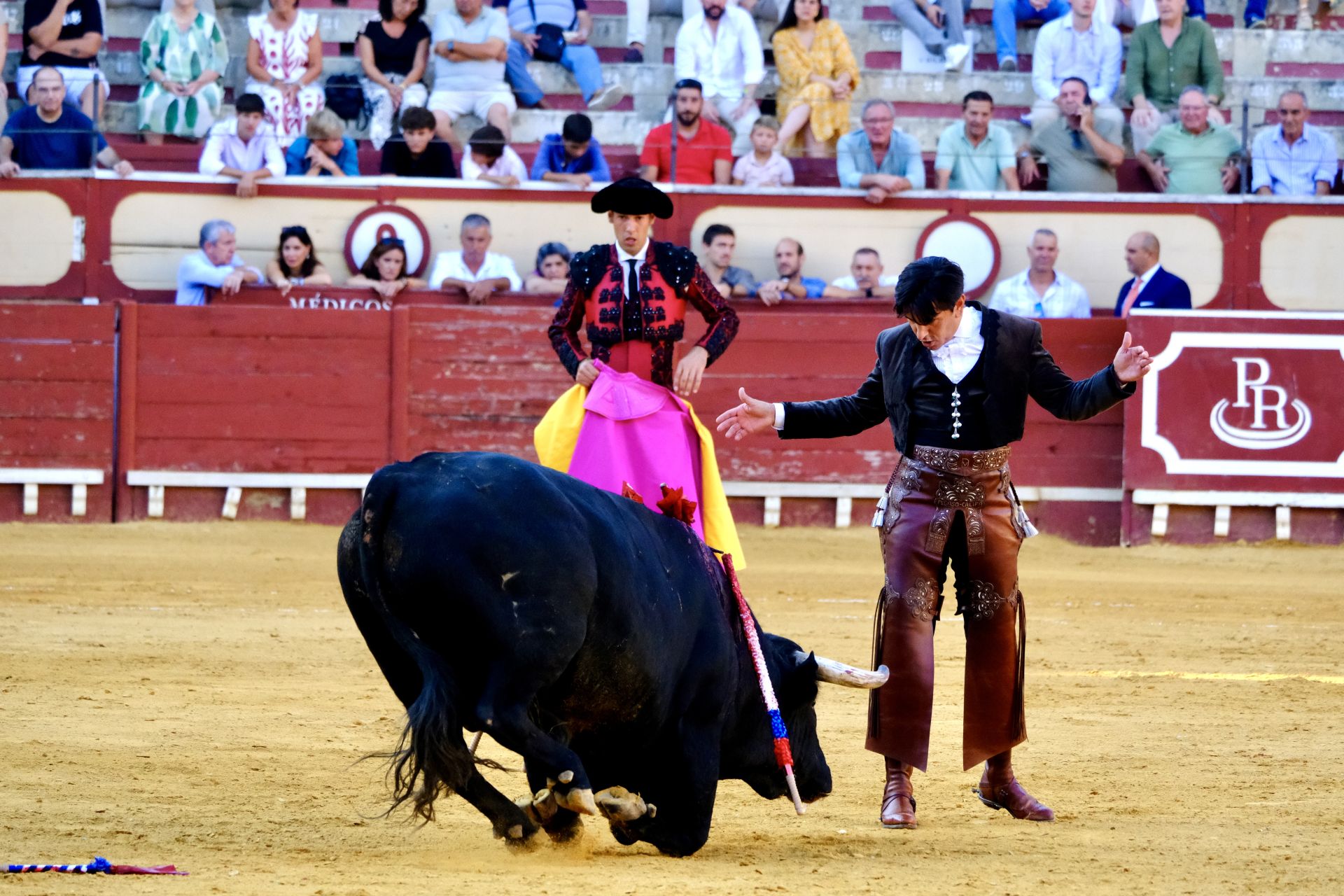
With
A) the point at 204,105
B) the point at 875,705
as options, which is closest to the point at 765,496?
the point at 204,105

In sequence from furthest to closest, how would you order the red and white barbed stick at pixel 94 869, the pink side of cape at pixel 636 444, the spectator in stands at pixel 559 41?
the spectator in stands at pixel 559 41, the pink side of cape at pixel 636 444, the red and white barbed stick at pixel 94 869

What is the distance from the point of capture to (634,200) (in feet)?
17.3

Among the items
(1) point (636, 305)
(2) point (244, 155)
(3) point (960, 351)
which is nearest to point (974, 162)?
(2) point (244, 155)

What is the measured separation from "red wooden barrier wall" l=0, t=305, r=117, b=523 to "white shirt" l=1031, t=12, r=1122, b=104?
5.83 meters

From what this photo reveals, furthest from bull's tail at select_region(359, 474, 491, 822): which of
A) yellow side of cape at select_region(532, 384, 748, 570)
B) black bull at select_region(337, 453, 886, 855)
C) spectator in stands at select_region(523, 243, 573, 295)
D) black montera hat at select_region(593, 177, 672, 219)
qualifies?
spectator in stands at select_region(523, 243, 573, 295)

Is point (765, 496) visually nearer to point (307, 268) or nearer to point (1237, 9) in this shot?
point (307, 268)

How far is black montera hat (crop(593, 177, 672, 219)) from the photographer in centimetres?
525

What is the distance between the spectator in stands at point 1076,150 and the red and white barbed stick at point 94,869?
8.37 m

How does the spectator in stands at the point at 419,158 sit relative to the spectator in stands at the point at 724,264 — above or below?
above

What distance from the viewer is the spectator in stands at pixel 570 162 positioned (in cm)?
1038

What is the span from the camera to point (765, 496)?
33.5ft

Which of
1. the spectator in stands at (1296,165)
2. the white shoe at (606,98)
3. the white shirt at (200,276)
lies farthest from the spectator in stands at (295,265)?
the spectator in stands at (1296,165)

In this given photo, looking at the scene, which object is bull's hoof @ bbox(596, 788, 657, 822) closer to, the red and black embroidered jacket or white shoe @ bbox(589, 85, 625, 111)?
the red and black embroidered jacket

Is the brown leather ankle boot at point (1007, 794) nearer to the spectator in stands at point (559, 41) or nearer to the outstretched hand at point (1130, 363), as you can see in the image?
the outstretched hand at point (1130, 363)
